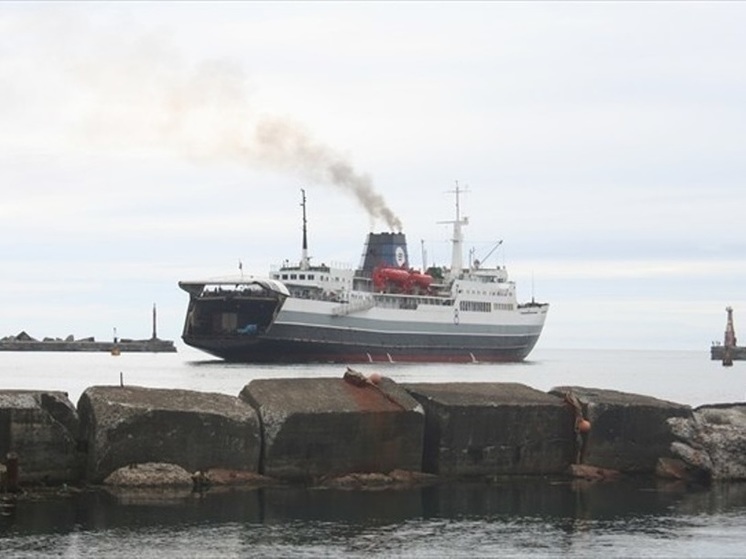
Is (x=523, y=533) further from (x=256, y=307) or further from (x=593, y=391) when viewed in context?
(x=256, y=307)

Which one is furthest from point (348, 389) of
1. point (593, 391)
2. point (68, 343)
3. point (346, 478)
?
point (68, 343)

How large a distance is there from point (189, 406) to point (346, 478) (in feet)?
6.43

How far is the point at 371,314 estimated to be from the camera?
93.4 m

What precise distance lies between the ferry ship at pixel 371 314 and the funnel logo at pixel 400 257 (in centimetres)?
7

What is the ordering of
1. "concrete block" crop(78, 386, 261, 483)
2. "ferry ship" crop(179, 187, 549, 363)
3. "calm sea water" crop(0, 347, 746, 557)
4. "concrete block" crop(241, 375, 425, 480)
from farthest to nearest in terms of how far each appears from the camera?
"ferry ship" crop(179, 187, 549, 363)
"concrete block" crop(241, 375, 425, 480)
"concrete block" crop(78, 386, 261, 483)
"calm sea water" crop(0, 347, 746, 557)

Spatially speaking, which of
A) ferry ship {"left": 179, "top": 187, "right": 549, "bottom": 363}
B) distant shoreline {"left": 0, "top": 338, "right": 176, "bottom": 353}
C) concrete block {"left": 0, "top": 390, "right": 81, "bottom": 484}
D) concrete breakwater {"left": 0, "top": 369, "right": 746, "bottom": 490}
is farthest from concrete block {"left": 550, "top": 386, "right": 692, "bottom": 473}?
distant shoreline {"left": 0, "top": 338, "right": 176, "bottom": 353}

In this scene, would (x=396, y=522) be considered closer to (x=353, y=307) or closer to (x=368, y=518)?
(x=368, y=518)

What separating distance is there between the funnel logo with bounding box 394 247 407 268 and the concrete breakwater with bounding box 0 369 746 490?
84075mm

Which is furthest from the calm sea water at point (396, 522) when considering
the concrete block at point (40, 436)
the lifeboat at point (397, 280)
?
the lifeboat at point (397, 280)

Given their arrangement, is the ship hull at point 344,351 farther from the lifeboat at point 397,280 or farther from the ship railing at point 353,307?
the lifeboat at point 397,280

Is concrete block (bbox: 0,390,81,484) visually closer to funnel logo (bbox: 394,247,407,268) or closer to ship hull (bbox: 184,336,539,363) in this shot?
ship hull (bbox: 184,336,539,363)

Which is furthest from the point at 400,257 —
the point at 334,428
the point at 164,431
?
the point at 164,431

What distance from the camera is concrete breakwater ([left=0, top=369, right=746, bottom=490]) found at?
15578 millimetres

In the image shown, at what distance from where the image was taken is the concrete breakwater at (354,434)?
613 inches
